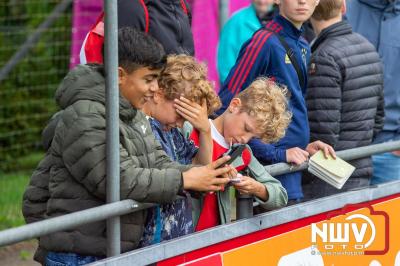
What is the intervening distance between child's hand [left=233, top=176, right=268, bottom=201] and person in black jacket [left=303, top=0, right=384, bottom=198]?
0.87 metres

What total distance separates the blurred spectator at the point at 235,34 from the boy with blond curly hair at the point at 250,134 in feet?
6.39

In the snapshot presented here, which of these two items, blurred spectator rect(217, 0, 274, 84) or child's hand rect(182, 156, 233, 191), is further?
blurred spectator rect(217, 0, 274, 84)

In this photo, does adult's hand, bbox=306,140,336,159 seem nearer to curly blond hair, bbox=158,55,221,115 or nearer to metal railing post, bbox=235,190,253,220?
metal railing post, bbox=235,190,253,220

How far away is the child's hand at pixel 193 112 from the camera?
371 cm

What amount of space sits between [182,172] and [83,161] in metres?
0.38

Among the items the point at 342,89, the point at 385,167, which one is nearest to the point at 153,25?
the point at 342,89

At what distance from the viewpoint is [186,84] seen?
3.75 m

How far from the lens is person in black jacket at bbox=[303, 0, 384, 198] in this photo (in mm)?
4816

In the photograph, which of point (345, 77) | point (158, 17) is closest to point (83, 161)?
point (158, 17)

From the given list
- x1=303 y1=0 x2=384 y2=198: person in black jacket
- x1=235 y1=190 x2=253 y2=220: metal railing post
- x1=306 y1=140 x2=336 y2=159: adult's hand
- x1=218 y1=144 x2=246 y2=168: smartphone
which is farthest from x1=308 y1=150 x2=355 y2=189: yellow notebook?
x1=218 y1=144 x2=246 y2=168: smartphone

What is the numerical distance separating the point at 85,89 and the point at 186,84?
49cm

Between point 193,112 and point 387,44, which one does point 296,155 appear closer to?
point 193,112

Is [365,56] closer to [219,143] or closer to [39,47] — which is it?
[219,143]

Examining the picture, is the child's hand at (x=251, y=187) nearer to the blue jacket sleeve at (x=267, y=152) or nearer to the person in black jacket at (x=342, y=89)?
the blue jacket sleeve at (x=267, y=152)
